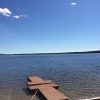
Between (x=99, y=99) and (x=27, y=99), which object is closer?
(x=99, y=99)

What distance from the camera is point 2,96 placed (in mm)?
12195

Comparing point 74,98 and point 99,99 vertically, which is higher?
point 99,99

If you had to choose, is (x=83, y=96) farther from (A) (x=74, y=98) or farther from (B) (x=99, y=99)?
(B) (x=99, y=99)

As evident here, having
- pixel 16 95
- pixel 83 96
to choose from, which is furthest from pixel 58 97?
pixel 16 95

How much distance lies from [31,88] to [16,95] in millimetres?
1325

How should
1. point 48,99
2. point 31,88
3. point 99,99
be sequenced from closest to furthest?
point 99,99, point 48,99, point 31,88

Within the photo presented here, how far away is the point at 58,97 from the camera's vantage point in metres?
9.05

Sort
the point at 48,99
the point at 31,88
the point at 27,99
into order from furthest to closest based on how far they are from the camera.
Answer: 1. the point at 31,88
2. the point at 27,99
3. the point at 48,99

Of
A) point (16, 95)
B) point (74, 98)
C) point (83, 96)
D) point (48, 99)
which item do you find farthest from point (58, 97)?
point (16, 95)

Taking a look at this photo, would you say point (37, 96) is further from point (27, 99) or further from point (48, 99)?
point (48, 99)

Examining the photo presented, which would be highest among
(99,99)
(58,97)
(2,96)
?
(99,99)

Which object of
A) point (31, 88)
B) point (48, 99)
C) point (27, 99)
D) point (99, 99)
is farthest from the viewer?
point (31, 88)

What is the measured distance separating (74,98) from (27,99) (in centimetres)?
327

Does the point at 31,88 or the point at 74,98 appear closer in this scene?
the point at 74,98
